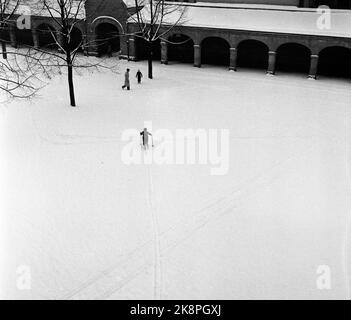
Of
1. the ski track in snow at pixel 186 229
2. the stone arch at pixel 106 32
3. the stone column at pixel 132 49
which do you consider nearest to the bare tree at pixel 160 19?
the stone column at pixel 132 49

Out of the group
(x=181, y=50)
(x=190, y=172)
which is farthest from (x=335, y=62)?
(x=190, y=172)

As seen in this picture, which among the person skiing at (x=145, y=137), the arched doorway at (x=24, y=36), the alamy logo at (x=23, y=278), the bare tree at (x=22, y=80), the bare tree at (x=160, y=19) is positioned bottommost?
the alamy logo at (x=23, y=278)

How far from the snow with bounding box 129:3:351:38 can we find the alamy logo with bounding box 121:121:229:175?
11810 mm

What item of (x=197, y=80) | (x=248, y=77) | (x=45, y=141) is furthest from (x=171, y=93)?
(x=45, y=141)

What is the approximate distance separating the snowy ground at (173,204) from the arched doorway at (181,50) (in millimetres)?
10856

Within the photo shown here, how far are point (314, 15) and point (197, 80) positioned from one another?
837 cm

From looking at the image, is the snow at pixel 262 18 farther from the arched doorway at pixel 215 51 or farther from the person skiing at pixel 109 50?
the person skiing at pixel 109 50

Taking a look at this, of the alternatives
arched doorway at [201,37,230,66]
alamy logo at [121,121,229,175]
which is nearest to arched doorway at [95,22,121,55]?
arched doorway at [201,37,230,66]

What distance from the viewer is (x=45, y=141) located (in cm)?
1862

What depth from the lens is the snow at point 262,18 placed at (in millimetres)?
27828

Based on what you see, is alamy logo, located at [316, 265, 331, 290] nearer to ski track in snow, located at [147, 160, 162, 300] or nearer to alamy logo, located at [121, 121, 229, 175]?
ski track in snow, located at [147, 160, 162, 300]

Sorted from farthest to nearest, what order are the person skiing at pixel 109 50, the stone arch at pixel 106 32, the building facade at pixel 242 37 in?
the person skiing at pixel 109 50
the stone arch at pixel 106 32
the building facade at pixel 242 37

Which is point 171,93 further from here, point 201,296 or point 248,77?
point 201,296

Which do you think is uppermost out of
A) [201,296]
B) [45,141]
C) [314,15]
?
[314,15]
